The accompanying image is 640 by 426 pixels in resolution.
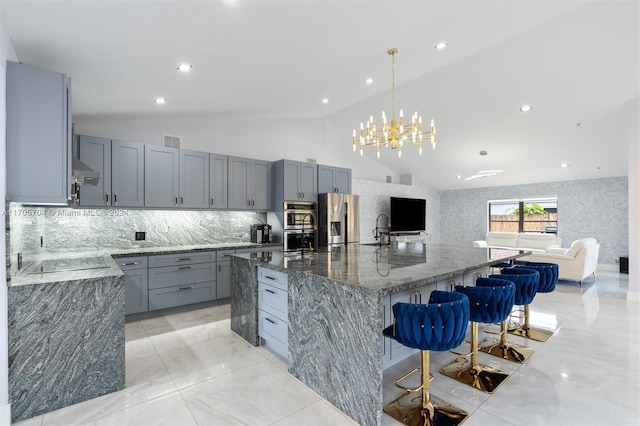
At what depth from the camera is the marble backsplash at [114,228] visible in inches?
138

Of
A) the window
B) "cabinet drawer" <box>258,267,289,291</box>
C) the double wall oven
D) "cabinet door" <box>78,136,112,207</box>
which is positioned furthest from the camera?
the window

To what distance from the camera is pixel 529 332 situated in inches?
134

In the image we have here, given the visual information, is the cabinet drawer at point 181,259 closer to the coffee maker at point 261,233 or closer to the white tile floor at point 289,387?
the white tile floor at point 289,387

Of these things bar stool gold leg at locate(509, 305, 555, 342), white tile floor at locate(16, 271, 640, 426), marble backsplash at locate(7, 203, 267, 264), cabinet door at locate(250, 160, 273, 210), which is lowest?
white tile floor at locate(16, 271, 640, 426)

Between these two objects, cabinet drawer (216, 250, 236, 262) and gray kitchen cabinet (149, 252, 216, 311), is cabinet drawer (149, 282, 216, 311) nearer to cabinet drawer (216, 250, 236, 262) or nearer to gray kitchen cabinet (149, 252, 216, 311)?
gray kitchen cabinet (149, 252, 216, 311)

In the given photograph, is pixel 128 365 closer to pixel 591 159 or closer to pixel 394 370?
pixel 394 370

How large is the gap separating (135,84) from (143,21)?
3.75ft

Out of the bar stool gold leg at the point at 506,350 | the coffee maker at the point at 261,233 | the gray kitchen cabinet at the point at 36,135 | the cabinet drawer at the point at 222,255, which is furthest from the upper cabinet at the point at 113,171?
the bar stool gold leg at the point at 506,350

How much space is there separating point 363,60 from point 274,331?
297 cm

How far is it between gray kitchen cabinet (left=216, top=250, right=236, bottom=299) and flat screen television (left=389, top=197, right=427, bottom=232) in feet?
15.5

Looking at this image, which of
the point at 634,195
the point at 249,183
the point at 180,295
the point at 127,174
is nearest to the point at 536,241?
the point at 634,195

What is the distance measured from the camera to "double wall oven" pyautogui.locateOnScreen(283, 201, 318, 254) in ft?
17.4

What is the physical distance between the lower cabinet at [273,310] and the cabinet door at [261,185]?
2.35 m

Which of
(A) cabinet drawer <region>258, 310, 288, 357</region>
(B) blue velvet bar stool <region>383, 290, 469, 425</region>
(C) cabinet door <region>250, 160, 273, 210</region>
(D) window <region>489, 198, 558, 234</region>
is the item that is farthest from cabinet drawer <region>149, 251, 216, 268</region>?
(D) window <region>489, 198, 558, 234</region>
